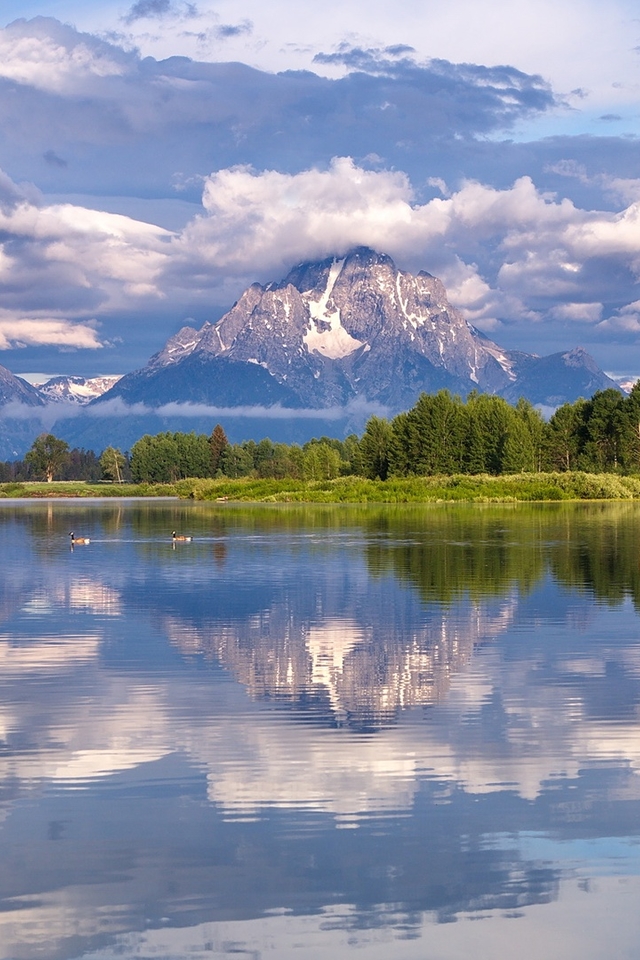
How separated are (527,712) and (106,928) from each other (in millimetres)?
9525

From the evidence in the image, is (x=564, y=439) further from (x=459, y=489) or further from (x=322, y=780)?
(x=322, y=780)

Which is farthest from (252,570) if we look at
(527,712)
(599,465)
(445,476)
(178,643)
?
(599,465)

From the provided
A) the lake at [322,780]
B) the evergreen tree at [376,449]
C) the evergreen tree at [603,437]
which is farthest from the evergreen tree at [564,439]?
the lake at [322,780]

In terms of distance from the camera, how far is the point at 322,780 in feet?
47.3

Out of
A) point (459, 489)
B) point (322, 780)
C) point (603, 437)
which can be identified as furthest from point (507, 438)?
point (322, 780)

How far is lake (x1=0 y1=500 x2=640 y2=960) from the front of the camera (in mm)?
10383

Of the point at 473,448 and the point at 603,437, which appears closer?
the point at 473,448

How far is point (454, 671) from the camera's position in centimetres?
2194

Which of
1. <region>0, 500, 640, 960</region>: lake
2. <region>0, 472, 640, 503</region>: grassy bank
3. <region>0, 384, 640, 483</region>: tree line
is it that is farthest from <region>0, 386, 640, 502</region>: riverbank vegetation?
<region>0, 500, 640, 960</region>: lake

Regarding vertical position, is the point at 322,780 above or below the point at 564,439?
below

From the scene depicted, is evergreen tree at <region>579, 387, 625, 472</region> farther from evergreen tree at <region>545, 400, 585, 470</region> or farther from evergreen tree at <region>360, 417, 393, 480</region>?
evergreen tree at <region>360, 417, 393, 480</region>

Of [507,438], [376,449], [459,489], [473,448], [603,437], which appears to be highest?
[603,437]

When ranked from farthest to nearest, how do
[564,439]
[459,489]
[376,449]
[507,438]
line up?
[376,449], [564,439], [507,438], [459,489]

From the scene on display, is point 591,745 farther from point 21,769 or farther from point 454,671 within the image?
point 21,769
